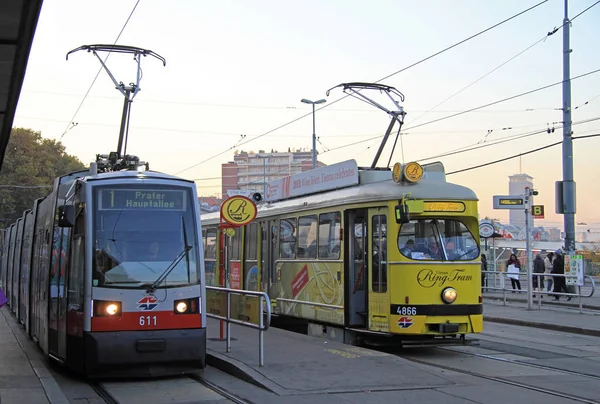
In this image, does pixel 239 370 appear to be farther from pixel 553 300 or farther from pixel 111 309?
pixel 553 300

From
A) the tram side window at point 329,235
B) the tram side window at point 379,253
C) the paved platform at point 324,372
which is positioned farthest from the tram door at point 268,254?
the tram side window at point 379,253

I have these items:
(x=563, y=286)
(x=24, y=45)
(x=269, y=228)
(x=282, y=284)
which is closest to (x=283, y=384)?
(x=24, y=45)

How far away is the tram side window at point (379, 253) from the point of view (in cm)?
1248

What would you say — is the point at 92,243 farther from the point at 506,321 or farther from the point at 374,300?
the point at 506,321

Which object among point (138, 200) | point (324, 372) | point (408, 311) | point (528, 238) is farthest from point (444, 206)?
point (528, 238)

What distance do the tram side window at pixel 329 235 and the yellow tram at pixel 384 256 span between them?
0.02 meters

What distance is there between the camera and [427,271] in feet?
40.0

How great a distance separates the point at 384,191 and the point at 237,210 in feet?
8.37

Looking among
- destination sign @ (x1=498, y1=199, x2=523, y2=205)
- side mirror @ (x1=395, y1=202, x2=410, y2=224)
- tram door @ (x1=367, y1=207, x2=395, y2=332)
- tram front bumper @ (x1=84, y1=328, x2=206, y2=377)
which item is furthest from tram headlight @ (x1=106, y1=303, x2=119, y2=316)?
→ destination sign @ (x1=498, y1=199, x2=523, y2=205)

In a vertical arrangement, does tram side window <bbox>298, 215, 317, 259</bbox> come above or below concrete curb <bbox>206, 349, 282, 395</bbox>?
above

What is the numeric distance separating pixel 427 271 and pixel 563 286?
1544cm

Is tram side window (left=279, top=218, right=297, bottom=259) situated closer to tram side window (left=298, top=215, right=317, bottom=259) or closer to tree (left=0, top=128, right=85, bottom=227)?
tram side window (left=298, top=215, right=317, bottom=259)

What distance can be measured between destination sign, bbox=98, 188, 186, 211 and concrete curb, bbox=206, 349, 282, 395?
2.33 meters

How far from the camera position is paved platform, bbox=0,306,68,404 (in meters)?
8.95
